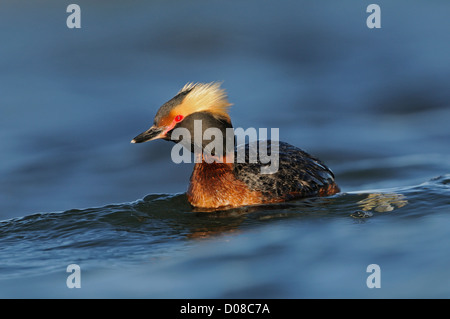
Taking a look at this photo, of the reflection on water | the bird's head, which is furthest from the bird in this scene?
the reflection on water

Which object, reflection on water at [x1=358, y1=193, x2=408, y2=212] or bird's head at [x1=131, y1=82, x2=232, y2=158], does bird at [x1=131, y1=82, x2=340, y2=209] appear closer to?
bird's head at [x1=131, y1=82, x2=232, y2=158]

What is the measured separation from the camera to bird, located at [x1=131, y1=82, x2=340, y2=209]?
29.7 feet

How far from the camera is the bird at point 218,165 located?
9.05 meters

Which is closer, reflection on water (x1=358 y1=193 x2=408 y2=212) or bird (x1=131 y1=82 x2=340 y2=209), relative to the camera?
reflection on water (x1=358 y1=193 x2=408 y2=212)

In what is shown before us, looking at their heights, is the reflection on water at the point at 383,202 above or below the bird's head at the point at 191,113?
below

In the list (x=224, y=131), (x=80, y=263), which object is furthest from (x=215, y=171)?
(x=80, y=263)

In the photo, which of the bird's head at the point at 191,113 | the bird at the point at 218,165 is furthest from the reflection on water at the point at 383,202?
the bird's head at the point at 191,113

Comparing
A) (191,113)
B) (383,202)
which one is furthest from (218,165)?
(383,202)

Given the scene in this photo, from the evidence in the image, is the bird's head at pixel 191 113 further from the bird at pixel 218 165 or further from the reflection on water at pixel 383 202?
the reflection on water at pixel 383 202

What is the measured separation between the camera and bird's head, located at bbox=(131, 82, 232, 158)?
29.6ft

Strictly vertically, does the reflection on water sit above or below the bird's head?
below

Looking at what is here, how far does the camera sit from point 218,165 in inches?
365

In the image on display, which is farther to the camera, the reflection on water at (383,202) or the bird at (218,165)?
the bird at (218,165)

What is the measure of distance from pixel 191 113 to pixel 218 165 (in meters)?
0.72
